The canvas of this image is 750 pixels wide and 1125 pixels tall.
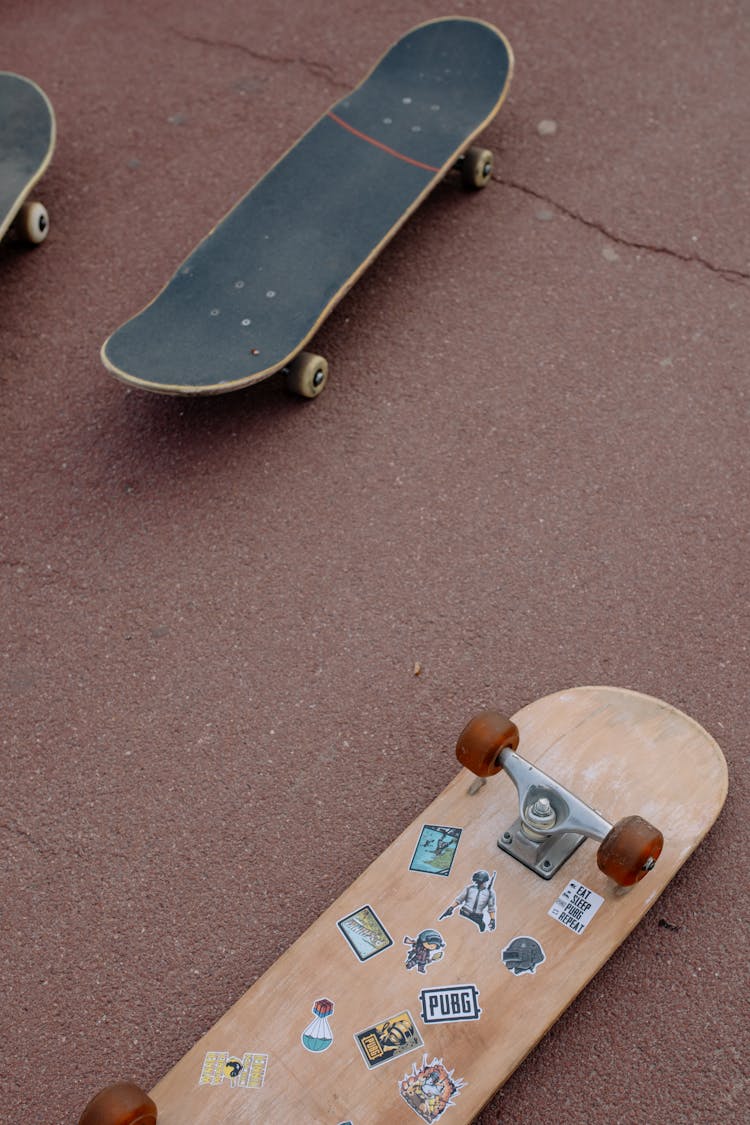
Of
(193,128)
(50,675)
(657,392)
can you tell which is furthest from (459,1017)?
(193,128)

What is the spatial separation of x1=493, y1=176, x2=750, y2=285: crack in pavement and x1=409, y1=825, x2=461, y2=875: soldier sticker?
2764 millimetres

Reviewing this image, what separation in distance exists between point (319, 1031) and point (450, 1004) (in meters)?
0.32

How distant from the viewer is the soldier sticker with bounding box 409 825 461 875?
2988mm

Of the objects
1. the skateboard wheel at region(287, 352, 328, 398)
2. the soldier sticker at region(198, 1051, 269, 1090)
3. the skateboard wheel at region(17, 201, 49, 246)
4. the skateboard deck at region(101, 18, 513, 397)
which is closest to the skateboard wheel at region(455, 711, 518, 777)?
the soldier sticker at region(198, 1051, 269, 1090)

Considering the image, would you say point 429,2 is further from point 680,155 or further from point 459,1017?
point 459,1017

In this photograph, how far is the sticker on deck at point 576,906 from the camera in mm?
2867

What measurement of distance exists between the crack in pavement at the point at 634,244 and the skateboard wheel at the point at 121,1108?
373 cm

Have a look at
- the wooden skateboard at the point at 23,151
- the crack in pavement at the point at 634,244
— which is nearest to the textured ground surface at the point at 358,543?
the crack in pavement at the point at 634,244

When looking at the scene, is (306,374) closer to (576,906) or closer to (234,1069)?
(576,906)

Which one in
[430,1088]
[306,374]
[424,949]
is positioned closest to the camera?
[430,1088]

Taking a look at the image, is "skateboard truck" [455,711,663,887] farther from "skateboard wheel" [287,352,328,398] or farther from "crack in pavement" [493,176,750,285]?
Answer: "crack in pavement" [493,176,750,285]

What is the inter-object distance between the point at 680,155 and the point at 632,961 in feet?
12.1

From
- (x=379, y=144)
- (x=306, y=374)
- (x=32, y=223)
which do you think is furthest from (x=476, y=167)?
(x=32, y=223)

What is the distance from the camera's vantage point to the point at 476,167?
4.96 meters
